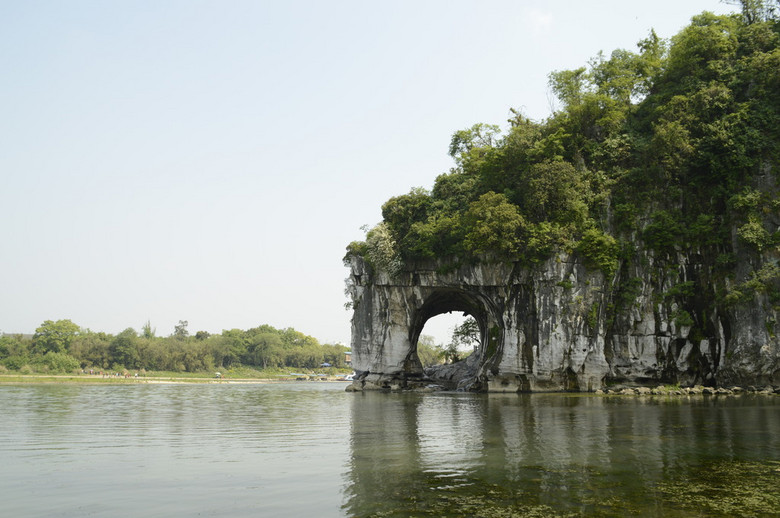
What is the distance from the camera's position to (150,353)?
7606 cm

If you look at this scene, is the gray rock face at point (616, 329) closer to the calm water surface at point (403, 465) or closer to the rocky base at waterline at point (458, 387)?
the rocky base at waterline at point (458, 387)

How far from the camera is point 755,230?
27.4 m

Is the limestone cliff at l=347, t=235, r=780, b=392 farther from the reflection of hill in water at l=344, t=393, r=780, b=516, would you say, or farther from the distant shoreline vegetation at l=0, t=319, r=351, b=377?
the distant shoreline vegetation at l=0, t=319, r=351, b=377

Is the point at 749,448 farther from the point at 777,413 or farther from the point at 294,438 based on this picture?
the point at 294,438

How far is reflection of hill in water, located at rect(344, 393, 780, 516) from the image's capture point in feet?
24.5

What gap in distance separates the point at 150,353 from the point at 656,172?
68.3 m

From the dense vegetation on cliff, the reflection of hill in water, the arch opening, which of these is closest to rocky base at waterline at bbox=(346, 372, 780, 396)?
the arch opening

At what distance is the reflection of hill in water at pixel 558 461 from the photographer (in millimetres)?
7453

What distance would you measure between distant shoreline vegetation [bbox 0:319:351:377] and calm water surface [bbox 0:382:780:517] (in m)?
57.2

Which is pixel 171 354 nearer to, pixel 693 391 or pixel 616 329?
pixel 616 329

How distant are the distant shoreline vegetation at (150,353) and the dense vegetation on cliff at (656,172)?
53.0m

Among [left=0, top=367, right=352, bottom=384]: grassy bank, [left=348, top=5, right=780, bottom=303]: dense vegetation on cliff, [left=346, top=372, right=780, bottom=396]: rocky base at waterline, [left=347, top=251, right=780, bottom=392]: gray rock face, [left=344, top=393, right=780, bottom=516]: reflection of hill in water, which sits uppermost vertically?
[left=348, top=5, right=780, bottom=303]: dense vegetation on cliff

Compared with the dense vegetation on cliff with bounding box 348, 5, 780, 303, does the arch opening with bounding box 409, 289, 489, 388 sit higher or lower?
lower

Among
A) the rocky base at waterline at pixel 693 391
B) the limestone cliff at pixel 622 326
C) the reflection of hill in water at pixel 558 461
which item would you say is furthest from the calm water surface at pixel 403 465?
the limestone cliff at pixel 622 326
